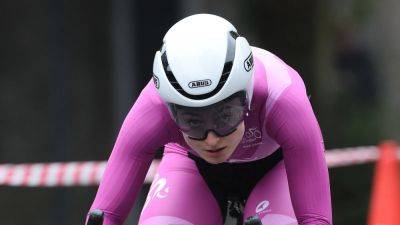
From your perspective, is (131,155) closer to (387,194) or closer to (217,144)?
(217,144)

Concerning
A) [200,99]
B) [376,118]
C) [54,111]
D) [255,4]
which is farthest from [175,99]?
[376,118]

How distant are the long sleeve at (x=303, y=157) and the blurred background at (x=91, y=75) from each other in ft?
19.9

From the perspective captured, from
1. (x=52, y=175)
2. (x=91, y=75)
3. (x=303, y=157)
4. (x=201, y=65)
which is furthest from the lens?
(x=91, y=75)

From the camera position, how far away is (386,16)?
14062mm

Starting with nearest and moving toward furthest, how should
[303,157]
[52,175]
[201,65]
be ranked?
[201,65] < [303,157] < [52,175]

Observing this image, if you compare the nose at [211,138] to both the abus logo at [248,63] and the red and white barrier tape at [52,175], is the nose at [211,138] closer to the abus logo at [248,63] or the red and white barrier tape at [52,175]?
the abus logo at [248,63]

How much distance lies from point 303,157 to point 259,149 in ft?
1.41

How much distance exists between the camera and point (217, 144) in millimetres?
4574

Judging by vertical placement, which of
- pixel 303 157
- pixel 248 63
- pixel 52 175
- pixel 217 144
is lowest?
pixel 52 175

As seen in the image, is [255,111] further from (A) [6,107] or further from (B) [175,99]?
(A) [6,107]

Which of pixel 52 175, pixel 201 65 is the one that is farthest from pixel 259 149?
pixel 52 175

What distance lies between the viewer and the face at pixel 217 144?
14.9 ft

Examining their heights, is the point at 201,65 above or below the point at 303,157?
above

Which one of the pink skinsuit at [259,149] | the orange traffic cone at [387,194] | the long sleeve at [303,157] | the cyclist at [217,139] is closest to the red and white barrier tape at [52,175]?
the orange traffic cone at [387,194]
